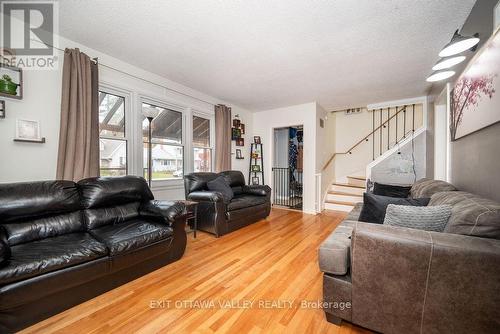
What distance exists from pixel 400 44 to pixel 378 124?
3.34 meters

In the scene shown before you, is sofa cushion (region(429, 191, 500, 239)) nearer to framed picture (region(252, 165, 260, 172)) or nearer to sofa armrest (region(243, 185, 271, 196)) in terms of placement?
sofa armrest (region(243, 185, 271, 196))

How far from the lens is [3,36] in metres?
1.96

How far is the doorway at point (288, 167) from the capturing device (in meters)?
5.55

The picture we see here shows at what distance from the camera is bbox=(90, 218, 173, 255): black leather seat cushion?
1.70 metres

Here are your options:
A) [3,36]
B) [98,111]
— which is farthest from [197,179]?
[3,36]

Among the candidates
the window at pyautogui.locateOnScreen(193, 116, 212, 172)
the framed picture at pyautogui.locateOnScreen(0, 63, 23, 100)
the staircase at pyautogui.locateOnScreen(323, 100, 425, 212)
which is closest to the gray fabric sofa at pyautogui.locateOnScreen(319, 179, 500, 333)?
the framed picture at pyautogui.locateOnScreen(0, 63, 23, 100)

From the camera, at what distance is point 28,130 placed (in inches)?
82.3

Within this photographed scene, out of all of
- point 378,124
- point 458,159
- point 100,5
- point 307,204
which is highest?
point 100,5

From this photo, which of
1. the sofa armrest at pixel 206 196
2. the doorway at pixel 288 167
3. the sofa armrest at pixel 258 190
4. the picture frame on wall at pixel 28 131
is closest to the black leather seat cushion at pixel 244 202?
the sofa armrest at pixel 258 190

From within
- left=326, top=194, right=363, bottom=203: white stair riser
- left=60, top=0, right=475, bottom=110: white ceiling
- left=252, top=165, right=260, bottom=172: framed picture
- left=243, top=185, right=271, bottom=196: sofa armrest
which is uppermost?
left=60, top=0, right=475, bottom=110: white ceiling

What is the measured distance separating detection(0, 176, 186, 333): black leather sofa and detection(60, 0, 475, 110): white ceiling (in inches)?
65.4

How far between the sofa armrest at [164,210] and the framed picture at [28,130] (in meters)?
1.31

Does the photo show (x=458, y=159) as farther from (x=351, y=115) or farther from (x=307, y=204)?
(x=351, y=115)

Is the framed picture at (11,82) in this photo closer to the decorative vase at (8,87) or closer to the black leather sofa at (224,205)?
the decorative vase at (8,87)
